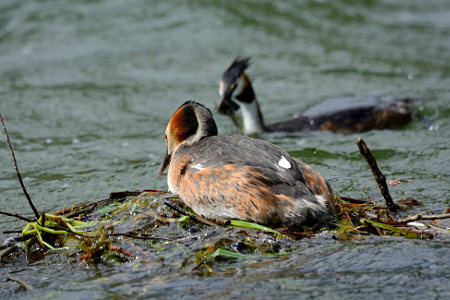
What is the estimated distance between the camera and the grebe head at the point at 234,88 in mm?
8727

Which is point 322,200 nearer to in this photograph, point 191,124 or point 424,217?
point 424,217

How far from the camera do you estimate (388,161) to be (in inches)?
270

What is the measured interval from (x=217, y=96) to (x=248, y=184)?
6.50 metres

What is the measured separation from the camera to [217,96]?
10523mm

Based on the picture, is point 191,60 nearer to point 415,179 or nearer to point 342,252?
point 415,179

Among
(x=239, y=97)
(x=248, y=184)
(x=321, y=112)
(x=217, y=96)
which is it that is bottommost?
(x=321, y=112)

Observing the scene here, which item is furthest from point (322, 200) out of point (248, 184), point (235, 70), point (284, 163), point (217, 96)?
point (217, 96)

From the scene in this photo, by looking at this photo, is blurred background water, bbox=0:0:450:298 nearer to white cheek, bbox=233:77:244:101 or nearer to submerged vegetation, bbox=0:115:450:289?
submerged vegetation, bbox=0:115:450:289

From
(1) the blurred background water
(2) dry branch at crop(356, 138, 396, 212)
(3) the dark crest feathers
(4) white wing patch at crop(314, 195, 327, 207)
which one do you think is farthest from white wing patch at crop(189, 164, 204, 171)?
(3) the dark crest feathers

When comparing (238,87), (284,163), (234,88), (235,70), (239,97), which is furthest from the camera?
(239,97)

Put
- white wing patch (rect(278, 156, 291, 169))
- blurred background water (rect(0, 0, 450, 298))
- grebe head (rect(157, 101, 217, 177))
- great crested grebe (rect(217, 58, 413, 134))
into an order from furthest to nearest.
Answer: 1. great crested grebe (rect(217, 58, 413, 134))
2. grebe head (rect(157, 101, 217, 177))
3. white wing patch (rect(278, 156, 291, 169))
4. blurred background water (rect(0, 0, 450, 298))

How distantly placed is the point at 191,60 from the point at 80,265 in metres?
8.53

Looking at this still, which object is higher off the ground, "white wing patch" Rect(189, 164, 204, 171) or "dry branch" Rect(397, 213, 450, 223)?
"white wing patch" Rect(189, 164, 204, 171)

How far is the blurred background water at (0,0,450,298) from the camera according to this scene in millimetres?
3656
